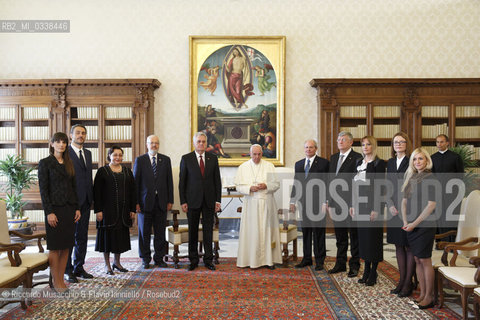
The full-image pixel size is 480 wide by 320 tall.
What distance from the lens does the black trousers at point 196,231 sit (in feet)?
15.6

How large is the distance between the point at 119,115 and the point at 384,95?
5.13 metres

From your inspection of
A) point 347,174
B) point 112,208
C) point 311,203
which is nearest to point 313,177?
point 311,203

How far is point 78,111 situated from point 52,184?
3.93 m

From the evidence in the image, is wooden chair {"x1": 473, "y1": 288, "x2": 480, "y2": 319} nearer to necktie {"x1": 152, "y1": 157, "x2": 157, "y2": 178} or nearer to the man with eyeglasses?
the man with eyeglasses

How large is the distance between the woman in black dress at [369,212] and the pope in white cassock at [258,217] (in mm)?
1093

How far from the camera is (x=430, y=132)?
7.18 metres

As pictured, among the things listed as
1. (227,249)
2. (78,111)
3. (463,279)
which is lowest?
(227,249)

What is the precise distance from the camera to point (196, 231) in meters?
4.81

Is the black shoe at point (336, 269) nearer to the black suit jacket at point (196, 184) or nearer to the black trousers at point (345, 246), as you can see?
the black trousers at point (345, 246)

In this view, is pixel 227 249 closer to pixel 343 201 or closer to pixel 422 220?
pixel 343 201

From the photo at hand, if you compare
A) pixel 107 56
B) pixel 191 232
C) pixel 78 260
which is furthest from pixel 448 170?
pixel 107 56

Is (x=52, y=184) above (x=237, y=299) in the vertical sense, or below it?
above

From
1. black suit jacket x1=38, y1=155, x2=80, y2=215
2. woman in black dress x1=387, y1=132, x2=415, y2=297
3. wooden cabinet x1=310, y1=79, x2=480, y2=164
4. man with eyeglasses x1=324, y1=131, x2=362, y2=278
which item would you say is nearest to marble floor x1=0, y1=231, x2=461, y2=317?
man with eyeglasses x1=324, y1=131, x2=362, y2=278

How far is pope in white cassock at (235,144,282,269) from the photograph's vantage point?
473cm
